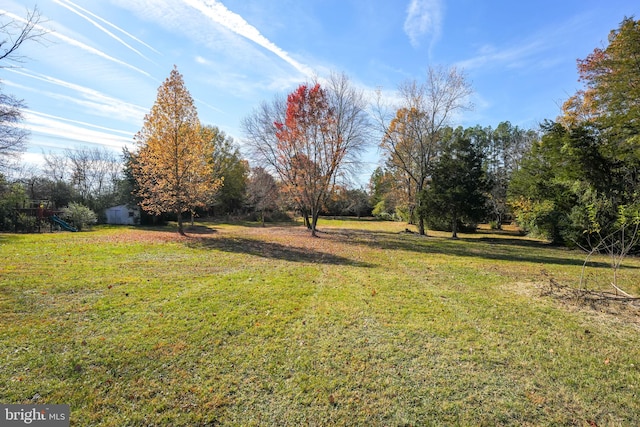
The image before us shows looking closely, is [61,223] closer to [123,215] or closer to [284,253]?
[123,215]

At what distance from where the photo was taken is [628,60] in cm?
1312

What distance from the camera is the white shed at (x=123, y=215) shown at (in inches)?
1230

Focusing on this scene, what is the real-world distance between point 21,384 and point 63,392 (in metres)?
0.54

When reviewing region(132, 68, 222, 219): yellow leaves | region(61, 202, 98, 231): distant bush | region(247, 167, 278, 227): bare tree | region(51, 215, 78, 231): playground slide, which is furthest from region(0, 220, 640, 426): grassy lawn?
region(247, 167, 278, 227): bare tree

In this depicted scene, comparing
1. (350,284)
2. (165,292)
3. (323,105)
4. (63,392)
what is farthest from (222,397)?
(323,105)

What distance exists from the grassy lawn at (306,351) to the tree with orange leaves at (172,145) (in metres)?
9.26

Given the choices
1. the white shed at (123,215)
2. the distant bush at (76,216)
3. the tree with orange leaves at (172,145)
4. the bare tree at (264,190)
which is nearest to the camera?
the tree with orange leaves at (172,145)

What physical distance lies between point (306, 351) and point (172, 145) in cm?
1616

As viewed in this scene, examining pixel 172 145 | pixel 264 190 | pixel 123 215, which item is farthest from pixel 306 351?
pixel 123 215

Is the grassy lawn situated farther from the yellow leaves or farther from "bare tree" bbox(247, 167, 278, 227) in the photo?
"bare tree" bbox(247, 167, 278, 227)

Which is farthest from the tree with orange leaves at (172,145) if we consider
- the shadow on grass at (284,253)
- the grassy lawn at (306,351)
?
the grassy lawn at (306,351)

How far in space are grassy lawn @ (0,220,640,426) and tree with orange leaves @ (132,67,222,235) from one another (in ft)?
30.4

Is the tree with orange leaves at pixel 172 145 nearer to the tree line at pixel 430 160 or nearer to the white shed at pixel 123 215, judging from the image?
the tree line at pixel 430 160

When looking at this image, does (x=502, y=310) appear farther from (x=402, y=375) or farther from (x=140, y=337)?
(x=140, y=337)
